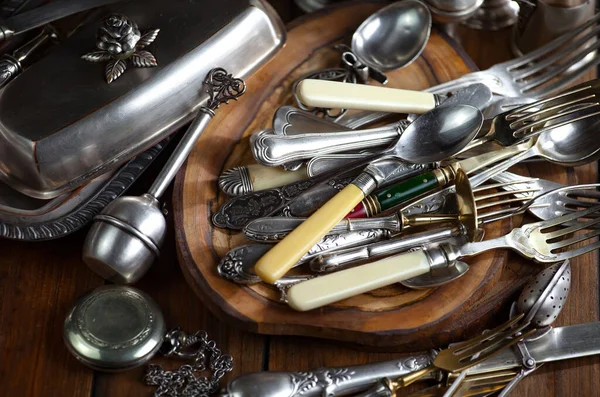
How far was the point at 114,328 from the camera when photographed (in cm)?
102

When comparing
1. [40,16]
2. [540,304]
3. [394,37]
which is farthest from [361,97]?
[40,16]

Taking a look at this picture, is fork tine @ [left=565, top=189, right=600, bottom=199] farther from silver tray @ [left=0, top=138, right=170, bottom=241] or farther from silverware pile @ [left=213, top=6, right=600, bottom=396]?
silver tray @ [left=0, top=138, right=170, bottom=241]

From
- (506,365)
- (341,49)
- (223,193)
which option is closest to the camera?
(506,365)

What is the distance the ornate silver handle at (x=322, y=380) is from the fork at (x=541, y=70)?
412 mm

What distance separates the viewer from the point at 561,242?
3.53ft

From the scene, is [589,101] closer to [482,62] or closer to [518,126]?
[518,126]

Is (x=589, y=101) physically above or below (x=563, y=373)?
above

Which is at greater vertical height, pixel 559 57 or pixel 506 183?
pixel 559 57

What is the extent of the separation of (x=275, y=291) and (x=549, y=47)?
1.83 feet

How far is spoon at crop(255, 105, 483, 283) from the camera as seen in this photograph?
1.00 meters

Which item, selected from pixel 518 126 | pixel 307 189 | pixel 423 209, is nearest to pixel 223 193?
pixel 307 189

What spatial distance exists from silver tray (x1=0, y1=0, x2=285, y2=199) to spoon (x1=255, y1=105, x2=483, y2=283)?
0.27m

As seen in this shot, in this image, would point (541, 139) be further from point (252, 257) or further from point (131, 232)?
point (131, 232)

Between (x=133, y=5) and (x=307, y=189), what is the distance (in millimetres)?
390
